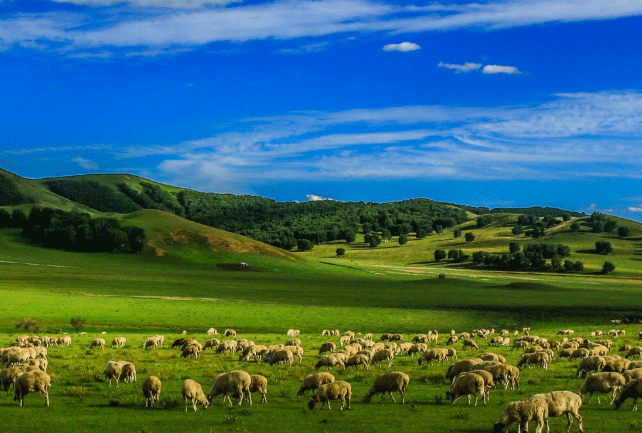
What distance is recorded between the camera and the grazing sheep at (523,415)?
16062 millimetres

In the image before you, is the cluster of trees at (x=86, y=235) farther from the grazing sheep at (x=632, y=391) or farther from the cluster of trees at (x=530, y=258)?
the grazing sheep at (x=632, y=391)

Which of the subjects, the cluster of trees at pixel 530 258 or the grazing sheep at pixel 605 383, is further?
the cluster of trees at pixel 530 258

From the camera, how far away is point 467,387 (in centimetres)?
2030

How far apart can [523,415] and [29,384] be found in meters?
14.7

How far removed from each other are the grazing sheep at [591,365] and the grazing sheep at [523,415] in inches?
414

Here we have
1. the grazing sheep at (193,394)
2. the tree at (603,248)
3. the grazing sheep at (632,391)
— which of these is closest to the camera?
the grazing sheep at (632,391)

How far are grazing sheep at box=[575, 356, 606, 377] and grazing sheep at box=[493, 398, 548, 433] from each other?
34.5 feet

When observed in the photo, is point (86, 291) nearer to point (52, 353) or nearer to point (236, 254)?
point (52, 353)

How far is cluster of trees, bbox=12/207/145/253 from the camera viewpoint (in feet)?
484

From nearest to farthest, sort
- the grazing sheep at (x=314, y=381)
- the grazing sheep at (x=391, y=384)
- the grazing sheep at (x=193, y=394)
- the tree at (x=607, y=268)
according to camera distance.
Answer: the grazing sheep at (x=193, y=394) < the grazing sheep at (x=391, y=384) < the grazing sheep at (x=314, y=381) < the tree at (x=607, y=268)

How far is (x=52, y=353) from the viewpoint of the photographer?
34.8m

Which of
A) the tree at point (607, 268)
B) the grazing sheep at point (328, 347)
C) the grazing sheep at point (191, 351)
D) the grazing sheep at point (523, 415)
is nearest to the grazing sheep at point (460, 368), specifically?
the grazing sheep at point (523, 415)

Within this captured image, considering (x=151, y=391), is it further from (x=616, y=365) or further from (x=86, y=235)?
(x=86, y=235)

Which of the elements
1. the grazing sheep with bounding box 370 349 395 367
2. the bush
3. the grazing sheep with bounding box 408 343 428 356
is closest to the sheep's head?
the grazing sheep with bounding box 370 349 395 367
